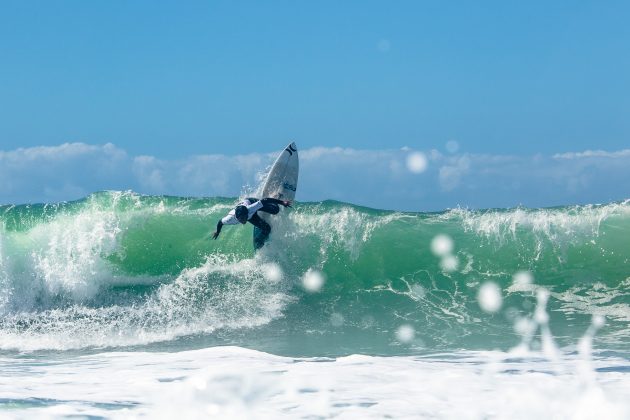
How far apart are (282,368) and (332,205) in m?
9.16

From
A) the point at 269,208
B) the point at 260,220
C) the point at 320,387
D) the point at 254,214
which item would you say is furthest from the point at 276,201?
the point at 320,387

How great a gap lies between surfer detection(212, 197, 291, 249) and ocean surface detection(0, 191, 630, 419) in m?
0.32

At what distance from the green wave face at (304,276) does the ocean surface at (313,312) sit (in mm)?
48

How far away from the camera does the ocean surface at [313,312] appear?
679 cm

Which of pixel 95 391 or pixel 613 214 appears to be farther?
pixel 613 214

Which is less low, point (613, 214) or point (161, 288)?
point (613, 214)

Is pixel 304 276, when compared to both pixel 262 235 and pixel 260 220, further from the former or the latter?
pixel 260 220

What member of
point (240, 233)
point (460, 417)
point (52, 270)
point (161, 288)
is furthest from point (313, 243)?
point (460, 417)

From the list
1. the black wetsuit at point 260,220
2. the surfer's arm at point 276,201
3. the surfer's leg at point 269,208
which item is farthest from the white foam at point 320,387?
the surfer's leg at point 269,208

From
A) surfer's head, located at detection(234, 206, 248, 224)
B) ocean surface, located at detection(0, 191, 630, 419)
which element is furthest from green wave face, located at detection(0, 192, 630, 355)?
surfer's head, located at detection(234, 206, 248, 224)

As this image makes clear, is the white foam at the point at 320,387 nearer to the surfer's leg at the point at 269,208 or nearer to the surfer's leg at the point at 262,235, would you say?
the surfer's leg at the point at 269,208

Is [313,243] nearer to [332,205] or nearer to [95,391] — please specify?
[332,205]

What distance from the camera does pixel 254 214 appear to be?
13867 mm

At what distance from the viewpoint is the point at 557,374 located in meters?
7.70
